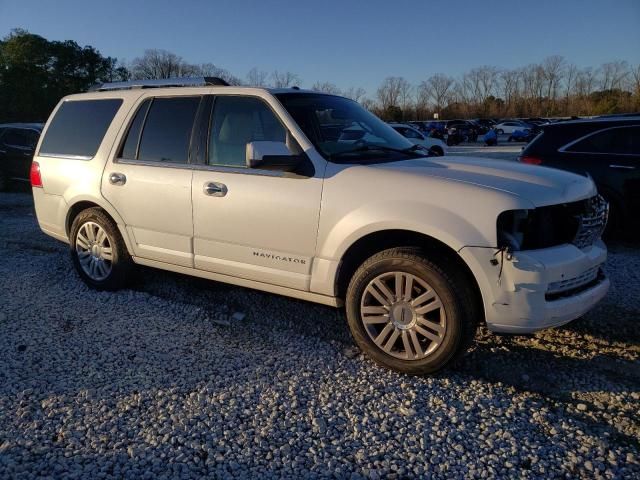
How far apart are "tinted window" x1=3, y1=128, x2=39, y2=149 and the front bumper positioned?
1172 cm

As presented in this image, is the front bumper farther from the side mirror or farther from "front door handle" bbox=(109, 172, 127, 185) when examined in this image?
"front door handle" bbox=(109, 172, 127, 185)

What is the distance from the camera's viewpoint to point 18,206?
10.8 m

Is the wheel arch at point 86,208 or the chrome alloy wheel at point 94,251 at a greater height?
the wheel arch at point 86,208

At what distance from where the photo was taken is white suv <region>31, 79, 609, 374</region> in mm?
3074

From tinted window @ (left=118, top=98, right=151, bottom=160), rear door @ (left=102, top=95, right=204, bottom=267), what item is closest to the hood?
rear door @ (left=102, top=95, right=204, bottom=267)

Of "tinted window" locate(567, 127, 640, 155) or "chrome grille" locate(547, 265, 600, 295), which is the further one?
"tinted window" locate(567, 127, 640, 155)

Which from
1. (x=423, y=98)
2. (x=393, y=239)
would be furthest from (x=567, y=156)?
(x=423, y=98)

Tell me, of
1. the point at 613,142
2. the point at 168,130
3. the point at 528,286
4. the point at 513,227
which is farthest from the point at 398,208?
the point at 613,142

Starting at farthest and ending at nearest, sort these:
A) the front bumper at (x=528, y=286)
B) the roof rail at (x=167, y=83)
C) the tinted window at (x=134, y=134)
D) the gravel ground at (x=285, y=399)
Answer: the tinted window at (x=134, y=134), the roof rail at (x=167, y=83), the front bumper at (x=528, y=286), the gravel ground at (x=285, y=399)

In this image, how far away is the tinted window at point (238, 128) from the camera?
3.97 metres

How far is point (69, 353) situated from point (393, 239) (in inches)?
97.5

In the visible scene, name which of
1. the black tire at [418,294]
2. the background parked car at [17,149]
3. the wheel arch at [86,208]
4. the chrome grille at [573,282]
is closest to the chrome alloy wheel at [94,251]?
the wheel arch at [86,208]

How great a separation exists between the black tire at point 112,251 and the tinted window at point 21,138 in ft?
26.8

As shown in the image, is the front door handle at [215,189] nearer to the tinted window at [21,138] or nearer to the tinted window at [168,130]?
the tinted window at [168,130]
